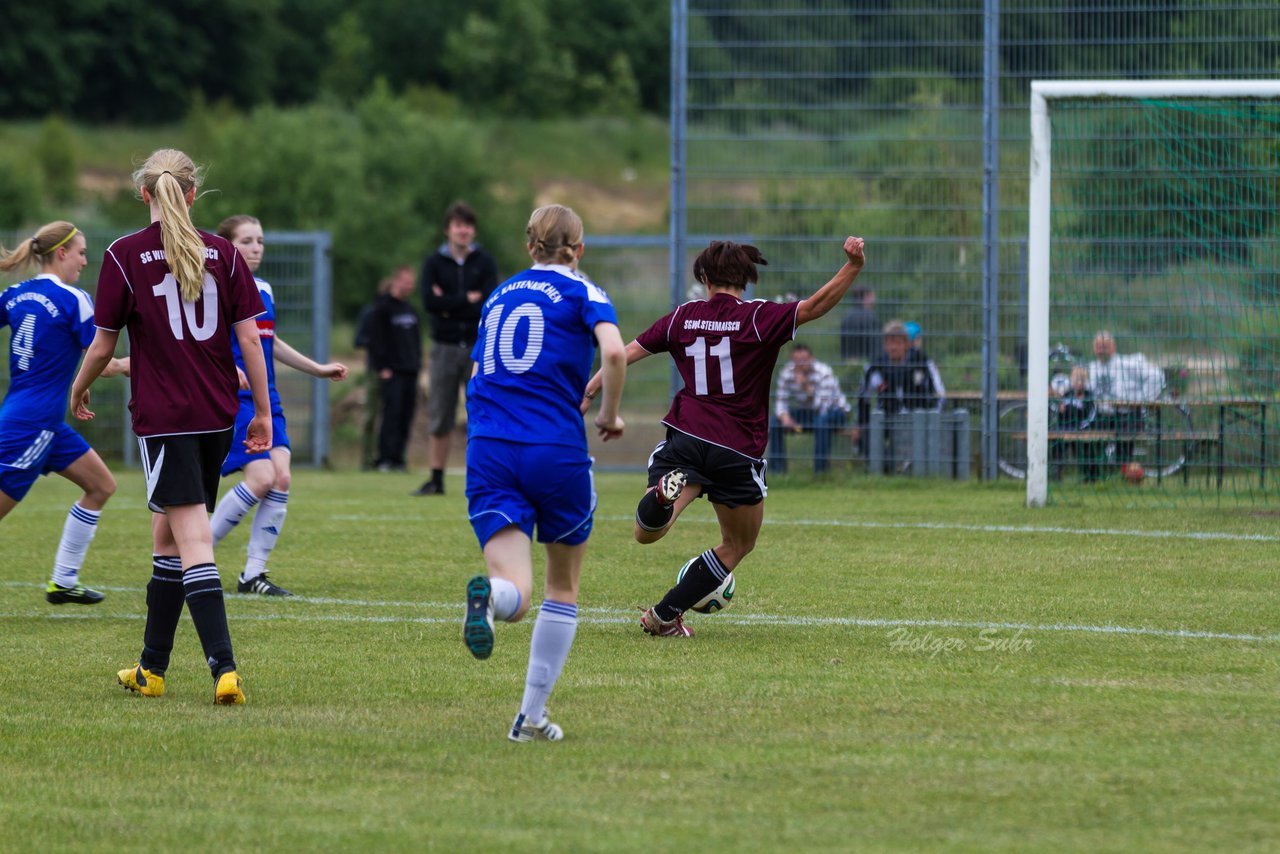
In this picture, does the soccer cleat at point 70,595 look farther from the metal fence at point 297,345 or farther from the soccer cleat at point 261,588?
the metal fence at point 297,345

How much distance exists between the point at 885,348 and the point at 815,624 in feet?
24.2

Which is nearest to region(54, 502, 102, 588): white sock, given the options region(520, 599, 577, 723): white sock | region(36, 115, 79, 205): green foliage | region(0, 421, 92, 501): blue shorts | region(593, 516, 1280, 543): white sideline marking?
region(0, 421, 92, 501): blue shorts

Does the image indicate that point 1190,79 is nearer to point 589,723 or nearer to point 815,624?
point 815,624

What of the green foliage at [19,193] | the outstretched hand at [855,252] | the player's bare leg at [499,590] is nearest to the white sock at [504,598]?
the player's bare leg at [499,590]

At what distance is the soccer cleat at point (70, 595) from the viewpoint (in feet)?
27.4

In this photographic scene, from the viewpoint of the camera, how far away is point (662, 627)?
7.22 meters

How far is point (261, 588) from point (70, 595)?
36.1 inches

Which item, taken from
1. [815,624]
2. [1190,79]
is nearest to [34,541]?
[815,624]

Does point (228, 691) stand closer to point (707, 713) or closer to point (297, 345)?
point (707, 713)

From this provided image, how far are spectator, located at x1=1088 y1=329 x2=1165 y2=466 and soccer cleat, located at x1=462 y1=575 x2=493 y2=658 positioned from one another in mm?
8565

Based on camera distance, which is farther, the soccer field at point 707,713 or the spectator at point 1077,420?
the spectator at point 1077,420

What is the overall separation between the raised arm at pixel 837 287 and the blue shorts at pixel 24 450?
142 inches

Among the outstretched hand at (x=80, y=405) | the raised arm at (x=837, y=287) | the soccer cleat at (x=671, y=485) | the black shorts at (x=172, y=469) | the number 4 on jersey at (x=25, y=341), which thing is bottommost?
the soccer cleat at (x=671, y=485)

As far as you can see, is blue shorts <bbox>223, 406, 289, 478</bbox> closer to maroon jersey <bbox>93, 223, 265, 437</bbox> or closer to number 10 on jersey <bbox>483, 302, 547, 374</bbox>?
maroon jersey <bbox>93, 223, 265, 437</bbox>
